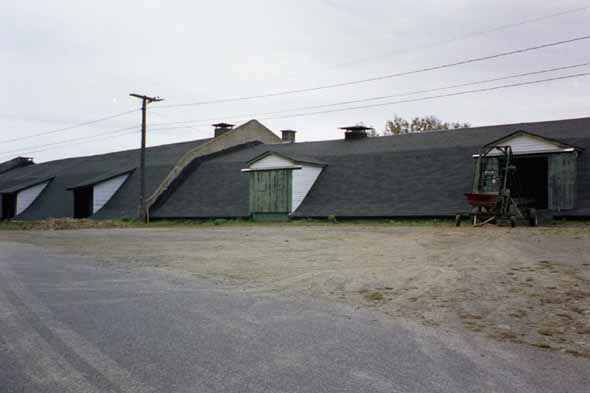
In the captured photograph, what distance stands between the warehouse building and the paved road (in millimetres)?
19093

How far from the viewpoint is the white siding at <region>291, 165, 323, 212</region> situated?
32.8m

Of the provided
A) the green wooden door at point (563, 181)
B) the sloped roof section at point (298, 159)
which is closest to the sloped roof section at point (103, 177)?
the sloped roof section at point (298, 159)

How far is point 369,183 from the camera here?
3080 centimetres

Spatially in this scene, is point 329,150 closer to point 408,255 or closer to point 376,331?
point 408,255

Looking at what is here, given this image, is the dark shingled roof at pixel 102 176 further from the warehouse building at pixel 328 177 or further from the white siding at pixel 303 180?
the white siding at pixel 303 180

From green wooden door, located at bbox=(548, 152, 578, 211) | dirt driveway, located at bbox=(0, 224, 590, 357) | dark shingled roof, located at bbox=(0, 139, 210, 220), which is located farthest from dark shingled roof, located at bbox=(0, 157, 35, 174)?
green wooden door, located at bbox=(548, 152, 578, 211)

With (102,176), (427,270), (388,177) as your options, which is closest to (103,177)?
(102,176)

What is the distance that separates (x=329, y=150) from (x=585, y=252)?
23535 mm

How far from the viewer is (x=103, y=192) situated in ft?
143

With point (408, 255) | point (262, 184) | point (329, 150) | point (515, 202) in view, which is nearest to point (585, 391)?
point (408, 255)

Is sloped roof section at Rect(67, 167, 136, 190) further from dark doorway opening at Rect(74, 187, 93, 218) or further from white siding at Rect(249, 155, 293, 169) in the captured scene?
white siding at Rect(249, 155, 293, 169)

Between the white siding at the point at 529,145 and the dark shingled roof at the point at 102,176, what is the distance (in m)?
23.3

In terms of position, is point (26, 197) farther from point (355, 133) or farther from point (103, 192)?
point (355, 133)

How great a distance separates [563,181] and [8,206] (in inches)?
1684
